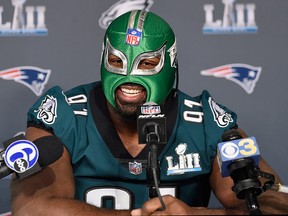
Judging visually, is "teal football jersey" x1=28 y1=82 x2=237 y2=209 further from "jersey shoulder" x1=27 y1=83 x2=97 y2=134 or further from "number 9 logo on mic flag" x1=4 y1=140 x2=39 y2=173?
"number 9 logo on mic flag" x1=4 y1=140 x2=39 y2=173

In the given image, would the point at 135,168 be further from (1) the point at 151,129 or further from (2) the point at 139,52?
(1) the point at 151,129

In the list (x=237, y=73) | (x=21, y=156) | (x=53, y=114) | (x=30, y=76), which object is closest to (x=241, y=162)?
(x=21, y=156)

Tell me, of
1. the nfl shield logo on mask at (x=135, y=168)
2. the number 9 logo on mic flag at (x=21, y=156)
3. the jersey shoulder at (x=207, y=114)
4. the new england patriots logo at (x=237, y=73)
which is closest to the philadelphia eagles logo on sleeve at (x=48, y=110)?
the nfl shield logo on mask at (x=135, y=168)

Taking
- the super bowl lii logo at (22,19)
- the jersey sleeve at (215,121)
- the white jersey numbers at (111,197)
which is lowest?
the white jersey numbers at (111,197)

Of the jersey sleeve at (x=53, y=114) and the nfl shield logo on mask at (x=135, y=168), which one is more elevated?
the jersey sleeve at (x=53, y=114)

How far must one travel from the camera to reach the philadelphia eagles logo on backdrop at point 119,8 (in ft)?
9.02

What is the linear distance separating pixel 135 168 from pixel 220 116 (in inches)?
12.2

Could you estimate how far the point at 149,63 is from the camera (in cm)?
222

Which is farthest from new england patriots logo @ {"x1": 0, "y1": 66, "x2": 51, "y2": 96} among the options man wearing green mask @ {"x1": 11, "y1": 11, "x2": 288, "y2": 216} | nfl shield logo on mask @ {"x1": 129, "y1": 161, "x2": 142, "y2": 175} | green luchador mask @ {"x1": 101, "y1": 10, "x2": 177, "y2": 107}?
nfl shield logo on mask @ {"x1": 129, "y1": 161, "x2": 142, "y2": 175}

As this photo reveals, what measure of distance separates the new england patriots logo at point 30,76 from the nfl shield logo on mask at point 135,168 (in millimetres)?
645

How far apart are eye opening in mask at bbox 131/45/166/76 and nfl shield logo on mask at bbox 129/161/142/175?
0.27 m

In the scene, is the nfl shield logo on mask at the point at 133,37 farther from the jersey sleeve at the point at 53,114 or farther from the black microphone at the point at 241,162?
the black microphone at the point at 241,162

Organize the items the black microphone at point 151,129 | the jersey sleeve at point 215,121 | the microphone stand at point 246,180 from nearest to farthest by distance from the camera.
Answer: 1. the microphone stand at point 246,180
2. the black microphone at point 151,129
3. the jersey sleeve at point 215,121

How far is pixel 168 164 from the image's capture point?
7.45 feet
